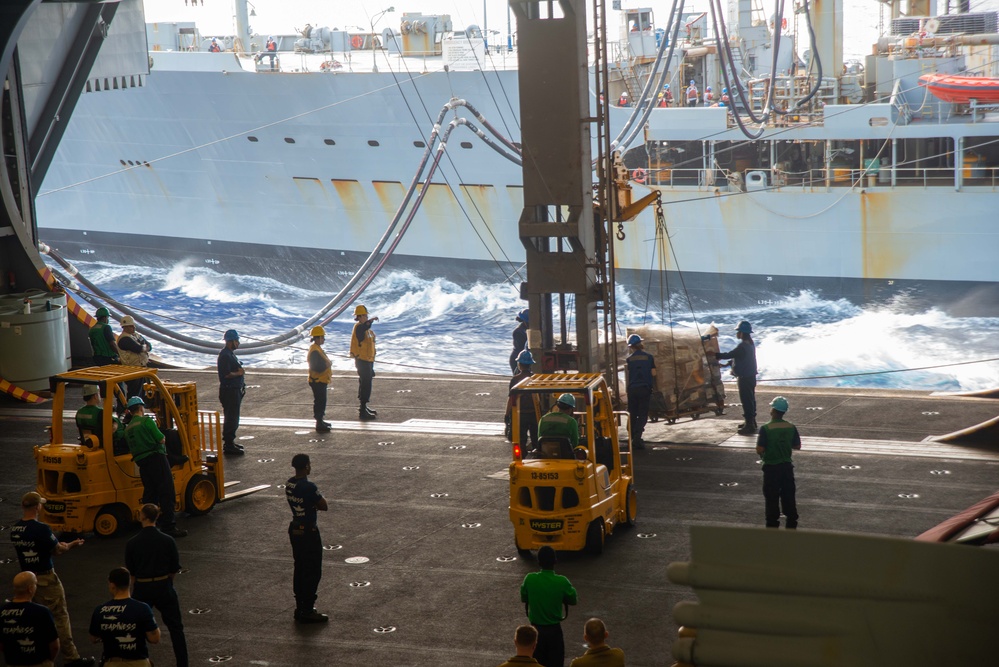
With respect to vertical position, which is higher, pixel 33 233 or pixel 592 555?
pixel 33 233

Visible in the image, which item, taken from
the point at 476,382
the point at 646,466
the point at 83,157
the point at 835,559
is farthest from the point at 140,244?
the point at 835,559

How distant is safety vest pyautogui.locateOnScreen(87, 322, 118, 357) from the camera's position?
1286 cm

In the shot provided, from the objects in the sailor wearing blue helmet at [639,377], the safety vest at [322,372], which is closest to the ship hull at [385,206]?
the safety vest at [322,372]

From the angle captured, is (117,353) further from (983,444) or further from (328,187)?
(328,187)

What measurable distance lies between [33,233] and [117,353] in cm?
374

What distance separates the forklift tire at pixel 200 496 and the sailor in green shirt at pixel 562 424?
10.5 ft

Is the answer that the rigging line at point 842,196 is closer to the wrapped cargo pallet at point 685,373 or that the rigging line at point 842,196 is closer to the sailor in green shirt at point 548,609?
the wrapped cargo pallet at point 685,373

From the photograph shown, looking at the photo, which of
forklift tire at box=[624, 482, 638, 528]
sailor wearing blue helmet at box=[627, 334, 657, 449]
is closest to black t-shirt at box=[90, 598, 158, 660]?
forklift tire at box=[624, 482, 638, 528]

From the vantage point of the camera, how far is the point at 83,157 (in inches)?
1521

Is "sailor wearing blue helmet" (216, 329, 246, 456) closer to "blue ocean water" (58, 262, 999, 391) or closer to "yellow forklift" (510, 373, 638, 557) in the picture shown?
"yellow forklift" (510, 373, 638, 557)

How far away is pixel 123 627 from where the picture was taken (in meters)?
5.34

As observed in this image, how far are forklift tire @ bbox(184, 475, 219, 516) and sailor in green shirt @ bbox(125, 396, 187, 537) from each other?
661mm

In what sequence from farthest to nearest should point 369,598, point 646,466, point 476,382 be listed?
1. point 476,382
2. point 646,466
3. point 369,598

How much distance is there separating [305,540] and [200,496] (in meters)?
2.71
